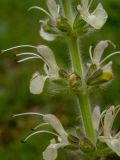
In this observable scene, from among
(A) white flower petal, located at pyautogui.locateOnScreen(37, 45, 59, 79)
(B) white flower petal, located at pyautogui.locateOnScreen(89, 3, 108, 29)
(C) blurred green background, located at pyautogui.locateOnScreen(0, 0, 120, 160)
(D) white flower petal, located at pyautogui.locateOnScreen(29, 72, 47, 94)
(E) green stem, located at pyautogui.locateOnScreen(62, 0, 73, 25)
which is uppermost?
(E) green stem, located at pyautogui.locateOnScreen(62, 0, 73, 25)

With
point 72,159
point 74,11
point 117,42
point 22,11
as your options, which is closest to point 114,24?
point 117,42

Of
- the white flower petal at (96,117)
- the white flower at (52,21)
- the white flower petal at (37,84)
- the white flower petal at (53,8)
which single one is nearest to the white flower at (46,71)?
the white flower petal at (37,84)

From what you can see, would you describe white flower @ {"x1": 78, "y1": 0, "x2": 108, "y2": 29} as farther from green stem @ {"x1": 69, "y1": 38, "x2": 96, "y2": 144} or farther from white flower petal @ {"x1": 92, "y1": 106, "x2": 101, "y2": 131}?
white flower petal @ {"x1": 92, "y1": 106, "x2": 101, "y2": 131}

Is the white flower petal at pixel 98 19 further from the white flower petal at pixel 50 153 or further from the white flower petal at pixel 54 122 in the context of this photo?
the white flower petal at pixel 50 153

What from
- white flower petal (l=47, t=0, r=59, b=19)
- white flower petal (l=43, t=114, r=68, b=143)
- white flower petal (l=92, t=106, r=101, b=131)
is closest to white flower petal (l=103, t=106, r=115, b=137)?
white flower petal (l=92, t=106, r=101, b=131)

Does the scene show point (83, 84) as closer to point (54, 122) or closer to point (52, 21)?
point (54, 122)

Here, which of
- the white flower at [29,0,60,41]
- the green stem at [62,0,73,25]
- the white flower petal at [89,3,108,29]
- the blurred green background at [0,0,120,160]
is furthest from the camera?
the blurred green background at [0,0,120,160]
